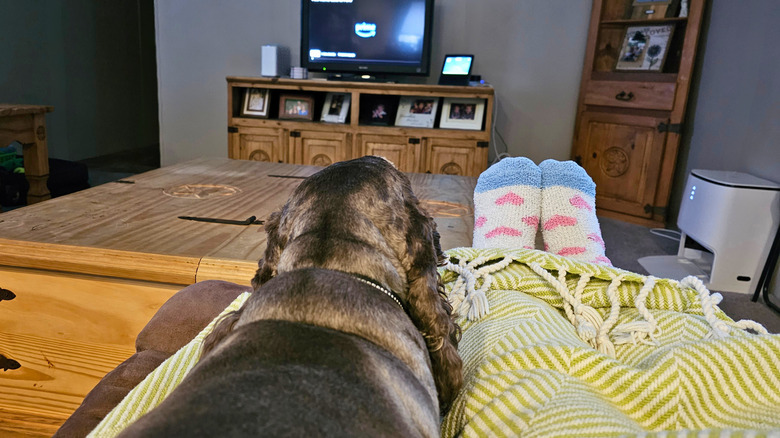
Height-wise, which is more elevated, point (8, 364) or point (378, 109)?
point (378, 109)

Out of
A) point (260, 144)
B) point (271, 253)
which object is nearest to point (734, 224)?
point (271, 253)

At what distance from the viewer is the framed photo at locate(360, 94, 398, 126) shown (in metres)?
4.20

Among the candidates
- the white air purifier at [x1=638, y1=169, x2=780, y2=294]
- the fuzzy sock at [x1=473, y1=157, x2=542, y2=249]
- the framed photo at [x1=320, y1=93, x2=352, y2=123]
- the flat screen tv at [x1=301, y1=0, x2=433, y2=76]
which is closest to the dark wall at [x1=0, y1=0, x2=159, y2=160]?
the flat screen tv at [x1=301, y1=0, x2=433, y2=76]

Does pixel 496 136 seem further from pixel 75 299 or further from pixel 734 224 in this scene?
pixel 75 299

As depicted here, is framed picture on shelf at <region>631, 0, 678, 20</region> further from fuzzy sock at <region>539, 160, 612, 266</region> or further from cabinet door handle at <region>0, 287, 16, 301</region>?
cabinet door handle at <region>0, 287, 16, 301</region>

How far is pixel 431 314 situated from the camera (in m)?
0.70

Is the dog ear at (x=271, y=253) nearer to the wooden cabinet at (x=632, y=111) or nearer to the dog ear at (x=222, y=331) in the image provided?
the dog ear at (x=222, y=331)

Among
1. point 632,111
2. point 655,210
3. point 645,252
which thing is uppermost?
point 632,111

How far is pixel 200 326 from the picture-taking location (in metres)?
0.88

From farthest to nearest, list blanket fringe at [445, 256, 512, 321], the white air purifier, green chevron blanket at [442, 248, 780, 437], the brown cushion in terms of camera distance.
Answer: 1. the white air purifier
2. blanket fringe at [445, 256, 512, 321]
3. the brown cushion
4. green chevron blanket at [442, 248, 780, 437]

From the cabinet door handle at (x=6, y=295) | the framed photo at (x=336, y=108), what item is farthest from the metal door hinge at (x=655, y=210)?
the cabinet door handle at (x=6, y=295)

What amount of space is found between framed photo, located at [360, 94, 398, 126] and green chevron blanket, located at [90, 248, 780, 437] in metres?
3.39

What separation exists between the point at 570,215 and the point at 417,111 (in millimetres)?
2724

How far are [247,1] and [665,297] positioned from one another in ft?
15.1
